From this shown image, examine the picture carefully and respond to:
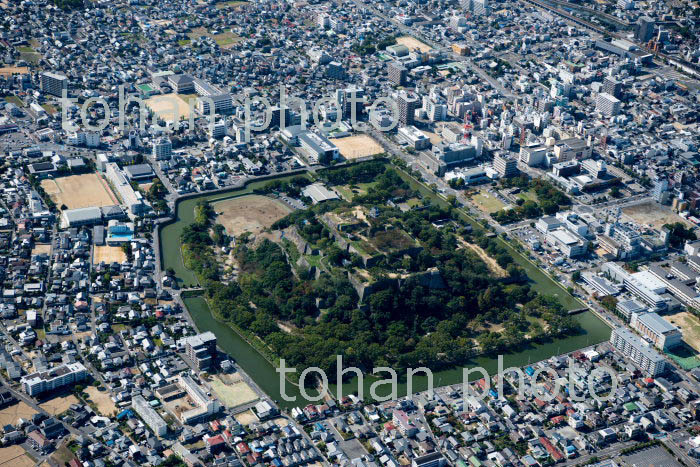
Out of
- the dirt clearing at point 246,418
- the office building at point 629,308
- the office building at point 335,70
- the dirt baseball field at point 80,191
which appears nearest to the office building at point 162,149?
the dirt baseball field at point 80,191

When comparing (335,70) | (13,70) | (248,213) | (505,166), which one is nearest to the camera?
(248,213)

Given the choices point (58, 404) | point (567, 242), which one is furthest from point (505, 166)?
point (58, 404)

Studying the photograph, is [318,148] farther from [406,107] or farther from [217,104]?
[217,104]

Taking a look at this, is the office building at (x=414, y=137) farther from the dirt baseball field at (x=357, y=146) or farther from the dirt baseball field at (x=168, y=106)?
the dirt baseball field at (x=168, y=106)

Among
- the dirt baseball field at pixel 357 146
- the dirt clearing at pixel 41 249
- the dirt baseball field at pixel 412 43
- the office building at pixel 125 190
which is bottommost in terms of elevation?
the dirt baseball field at pixel 357 146

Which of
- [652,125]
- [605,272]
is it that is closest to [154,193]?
[605,272]

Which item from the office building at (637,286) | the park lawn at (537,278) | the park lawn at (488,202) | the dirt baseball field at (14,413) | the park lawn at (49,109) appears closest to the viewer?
the dirt baseball field at (14,413)

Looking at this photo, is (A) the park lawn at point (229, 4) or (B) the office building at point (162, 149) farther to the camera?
(A) the park lawn at point (229, 4)

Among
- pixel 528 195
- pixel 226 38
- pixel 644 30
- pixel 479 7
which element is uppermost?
pixel 644 30
